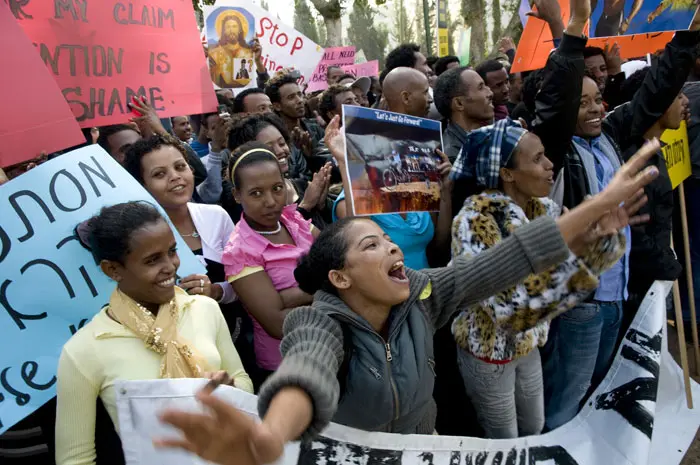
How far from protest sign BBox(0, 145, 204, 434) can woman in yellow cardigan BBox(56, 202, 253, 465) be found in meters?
0.20

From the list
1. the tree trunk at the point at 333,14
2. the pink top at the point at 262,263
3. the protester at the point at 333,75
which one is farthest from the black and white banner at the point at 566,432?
the tree trunk at the point at 333,14

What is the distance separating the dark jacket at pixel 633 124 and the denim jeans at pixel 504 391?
876 mm

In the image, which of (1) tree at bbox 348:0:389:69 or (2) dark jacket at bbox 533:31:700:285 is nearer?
(2) dark jacket at bbox 533:31:700:285

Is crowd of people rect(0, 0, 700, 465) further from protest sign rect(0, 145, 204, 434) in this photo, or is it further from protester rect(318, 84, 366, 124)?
protester rect(318, 84, 366, 124)

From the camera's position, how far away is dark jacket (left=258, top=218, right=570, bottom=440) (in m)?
1.59

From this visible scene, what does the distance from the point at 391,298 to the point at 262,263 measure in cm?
75

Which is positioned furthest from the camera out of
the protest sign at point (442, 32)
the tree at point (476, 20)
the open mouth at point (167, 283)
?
the tree at point (476, 20)

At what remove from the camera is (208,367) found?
5.96 feet

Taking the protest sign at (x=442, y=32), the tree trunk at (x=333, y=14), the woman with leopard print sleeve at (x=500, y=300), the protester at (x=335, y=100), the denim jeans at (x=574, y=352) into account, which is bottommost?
the denim jeans at (x=574, y=352)

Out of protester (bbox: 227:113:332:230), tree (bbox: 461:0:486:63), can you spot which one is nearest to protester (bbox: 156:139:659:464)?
protester (bbox: 227:113:332:230)

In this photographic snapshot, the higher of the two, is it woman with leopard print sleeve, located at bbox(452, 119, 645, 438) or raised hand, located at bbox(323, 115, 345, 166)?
raised hand, located at bbox(323, 115, 345, 166)

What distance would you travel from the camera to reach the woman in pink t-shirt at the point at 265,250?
7.14 feet

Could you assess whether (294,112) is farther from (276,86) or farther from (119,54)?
(119,54)

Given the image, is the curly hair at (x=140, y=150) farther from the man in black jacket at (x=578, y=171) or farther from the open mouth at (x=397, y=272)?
the man in black jacket at (x=578, y=171)
